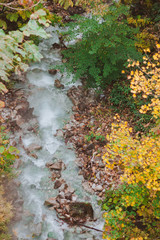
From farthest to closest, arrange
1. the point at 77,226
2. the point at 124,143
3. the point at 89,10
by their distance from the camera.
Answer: the point at 89,10, the point at 77,226, the point at 124,143

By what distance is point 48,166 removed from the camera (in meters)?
5.18

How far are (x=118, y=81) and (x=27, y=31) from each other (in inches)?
204

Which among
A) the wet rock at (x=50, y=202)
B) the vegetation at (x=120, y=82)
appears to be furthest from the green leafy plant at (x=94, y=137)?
the wet rock at (x=50, y=202)

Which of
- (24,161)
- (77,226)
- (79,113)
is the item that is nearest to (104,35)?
(79,113)

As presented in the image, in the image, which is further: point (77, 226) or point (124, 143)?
point (77, 226)

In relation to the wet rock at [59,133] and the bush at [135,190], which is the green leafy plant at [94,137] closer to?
the wet rock at [59,133]

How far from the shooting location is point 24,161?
520 centimetres

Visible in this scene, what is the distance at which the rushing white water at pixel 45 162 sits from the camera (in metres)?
4.16

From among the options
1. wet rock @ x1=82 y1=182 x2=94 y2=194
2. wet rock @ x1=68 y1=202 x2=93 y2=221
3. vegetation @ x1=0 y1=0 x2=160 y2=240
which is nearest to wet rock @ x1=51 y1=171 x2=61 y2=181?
wet rock @ x1=82 y1=182 x2=94 y2=194

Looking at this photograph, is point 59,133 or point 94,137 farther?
point 59,133

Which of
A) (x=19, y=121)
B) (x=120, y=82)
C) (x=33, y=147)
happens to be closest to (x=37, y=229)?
(x=33, y=147)

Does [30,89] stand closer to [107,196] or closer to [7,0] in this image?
[7,0]

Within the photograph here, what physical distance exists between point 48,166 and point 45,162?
170 millimetres

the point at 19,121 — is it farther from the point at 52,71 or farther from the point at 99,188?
the point at 99,188
